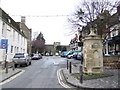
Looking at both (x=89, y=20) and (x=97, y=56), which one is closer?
(x=97, y=56)

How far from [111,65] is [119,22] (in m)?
8.79

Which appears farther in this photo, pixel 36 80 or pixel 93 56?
pixel 93 56

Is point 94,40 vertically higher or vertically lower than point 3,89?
higher

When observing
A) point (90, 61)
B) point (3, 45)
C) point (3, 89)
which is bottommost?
point (3, 89)

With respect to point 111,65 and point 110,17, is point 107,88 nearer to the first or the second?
point 111,65

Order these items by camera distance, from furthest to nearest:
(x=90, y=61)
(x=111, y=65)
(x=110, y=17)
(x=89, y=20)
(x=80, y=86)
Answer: (x=89, y=20), (x=110, y=17), (x=111, y=65), (x=90, y=61), (x=80, y=86)

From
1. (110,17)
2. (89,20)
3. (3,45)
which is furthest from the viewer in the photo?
(89,20)

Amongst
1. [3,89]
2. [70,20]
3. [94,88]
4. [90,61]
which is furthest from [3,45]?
[70,20]

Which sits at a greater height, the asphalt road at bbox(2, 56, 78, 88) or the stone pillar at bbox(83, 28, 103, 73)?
the stone pillar at bbox(83, 28, 103, 73)

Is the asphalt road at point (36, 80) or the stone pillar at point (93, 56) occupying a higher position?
the stone pillar at point (93, 56)

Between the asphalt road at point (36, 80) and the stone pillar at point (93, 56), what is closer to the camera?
the asphalt road at point (36, 80)

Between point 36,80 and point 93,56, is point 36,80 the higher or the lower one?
the lower one

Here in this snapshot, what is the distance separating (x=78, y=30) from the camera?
963 inches

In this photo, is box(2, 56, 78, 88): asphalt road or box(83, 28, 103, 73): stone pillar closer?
box(2, 56, 78, 88): asphalt road
